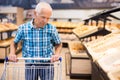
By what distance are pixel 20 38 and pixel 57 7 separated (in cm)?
924

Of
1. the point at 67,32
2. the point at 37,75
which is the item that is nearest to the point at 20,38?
the point at 37,75

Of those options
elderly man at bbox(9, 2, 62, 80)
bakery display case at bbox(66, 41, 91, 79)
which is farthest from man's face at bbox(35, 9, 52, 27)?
bakery display case at bbox(66, 41, 91, 79)

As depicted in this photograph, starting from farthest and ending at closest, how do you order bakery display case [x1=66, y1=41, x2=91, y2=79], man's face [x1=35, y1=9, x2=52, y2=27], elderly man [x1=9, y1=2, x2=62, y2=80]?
1. bakery display case [x1=66, y1=41, x2=91, y2=79]
2. elderly man [x1=9, y1=2, x2=62, y2=80]
3. man's face [x1=35, y1=9, x2=52, y2=27]

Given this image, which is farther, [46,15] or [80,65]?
[80,65]

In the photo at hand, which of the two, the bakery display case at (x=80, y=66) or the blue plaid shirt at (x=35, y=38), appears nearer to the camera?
the blue plaid shirt at (x=35, y=38)

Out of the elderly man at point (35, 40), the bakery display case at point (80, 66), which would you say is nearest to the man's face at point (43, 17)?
the elderly man at point (35, 40)

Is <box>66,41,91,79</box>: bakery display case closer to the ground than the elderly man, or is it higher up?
closer to the ground

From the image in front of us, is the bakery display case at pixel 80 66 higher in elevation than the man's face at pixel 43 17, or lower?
lower

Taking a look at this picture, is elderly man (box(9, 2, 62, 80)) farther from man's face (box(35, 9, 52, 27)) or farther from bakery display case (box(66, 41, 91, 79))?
bakery display case (box(66, 41, 91, 79))

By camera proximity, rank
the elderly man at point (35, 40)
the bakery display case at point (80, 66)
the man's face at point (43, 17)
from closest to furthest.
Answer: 1. the man's face at point (43, 17)
2. the elderly man at point (35, 40)
3. the bakery display case at point (80, 66)

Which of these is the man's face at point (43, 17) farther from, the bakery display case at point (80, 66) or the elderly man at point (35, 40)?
the bakery display case at point (80, 66)

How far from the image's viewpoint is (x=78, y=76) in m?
5.38

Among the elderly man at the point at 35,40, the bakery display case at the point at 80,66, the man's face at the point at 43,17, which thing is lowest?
the bakery display case at the point at 80,66

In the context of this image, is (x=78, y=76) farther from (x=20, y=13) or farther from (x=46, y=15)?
(x=20, y=13)
